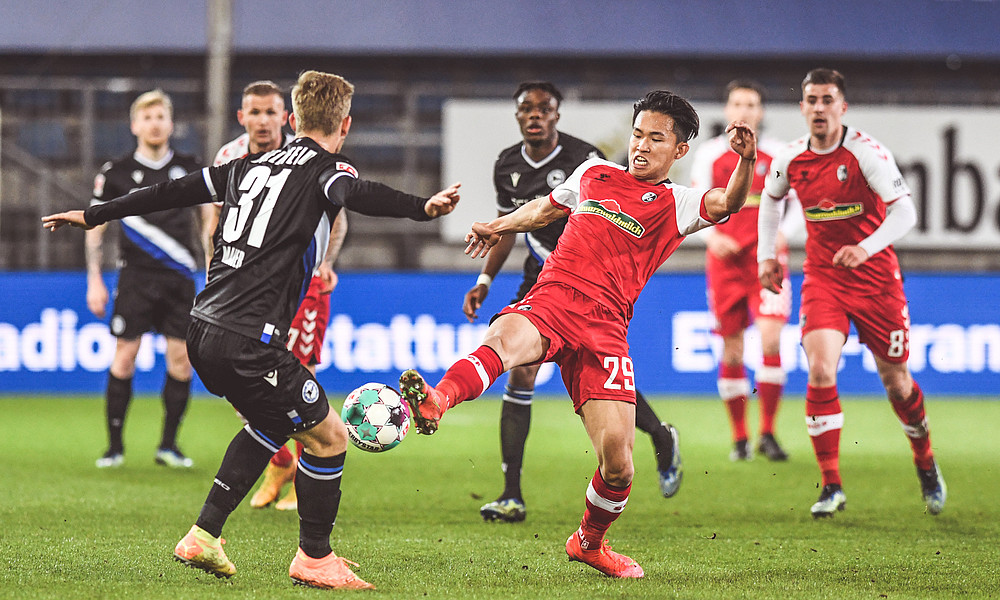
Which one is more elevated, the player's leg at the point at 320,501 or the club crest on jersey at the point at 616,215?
the club crest on jersey at the point at 616,215

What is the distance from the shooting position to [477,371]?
13.3ft

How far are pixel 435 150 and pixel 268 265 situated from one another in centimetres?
1059

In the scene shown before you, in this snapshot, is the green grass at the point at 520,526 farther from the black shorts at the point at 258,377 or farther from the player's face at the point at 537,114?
the player's face at the point at 537,114

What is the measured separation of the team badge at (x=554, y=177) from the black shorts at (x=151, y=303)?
Answer: 2825 mm

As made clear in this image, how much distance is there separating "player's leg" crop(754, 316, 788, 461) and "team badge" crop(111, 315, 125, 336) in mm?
4336

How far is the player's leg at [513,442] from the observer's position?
5637mm

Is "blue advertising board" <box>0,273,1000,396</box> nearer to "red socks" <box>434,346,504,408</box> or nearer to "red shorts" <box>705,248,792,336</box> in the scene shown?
"red shorts" <box>705,248,792,336</box>

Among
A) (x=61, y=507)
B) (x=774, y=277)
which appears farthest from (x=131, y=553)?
(x=774, y=277)

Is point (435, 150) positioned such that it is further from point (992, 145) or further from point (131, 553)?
point (131, 553)

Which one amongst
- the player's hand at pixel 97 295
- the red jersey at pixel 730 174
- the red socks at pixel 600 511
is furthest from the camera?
the red jersey at pixel 730 174

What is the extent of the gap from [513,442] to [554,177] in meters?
1.39

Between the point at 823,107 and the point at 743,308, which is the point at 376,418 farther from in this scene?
→ the point at 743,308

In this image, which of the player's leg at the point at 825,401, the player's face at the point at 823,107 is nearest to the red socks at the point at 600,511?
the player's leg at the point at 825,401

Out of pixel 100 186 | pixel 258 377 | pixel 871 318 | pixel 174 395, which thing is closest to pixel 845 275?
pixel 871 318
